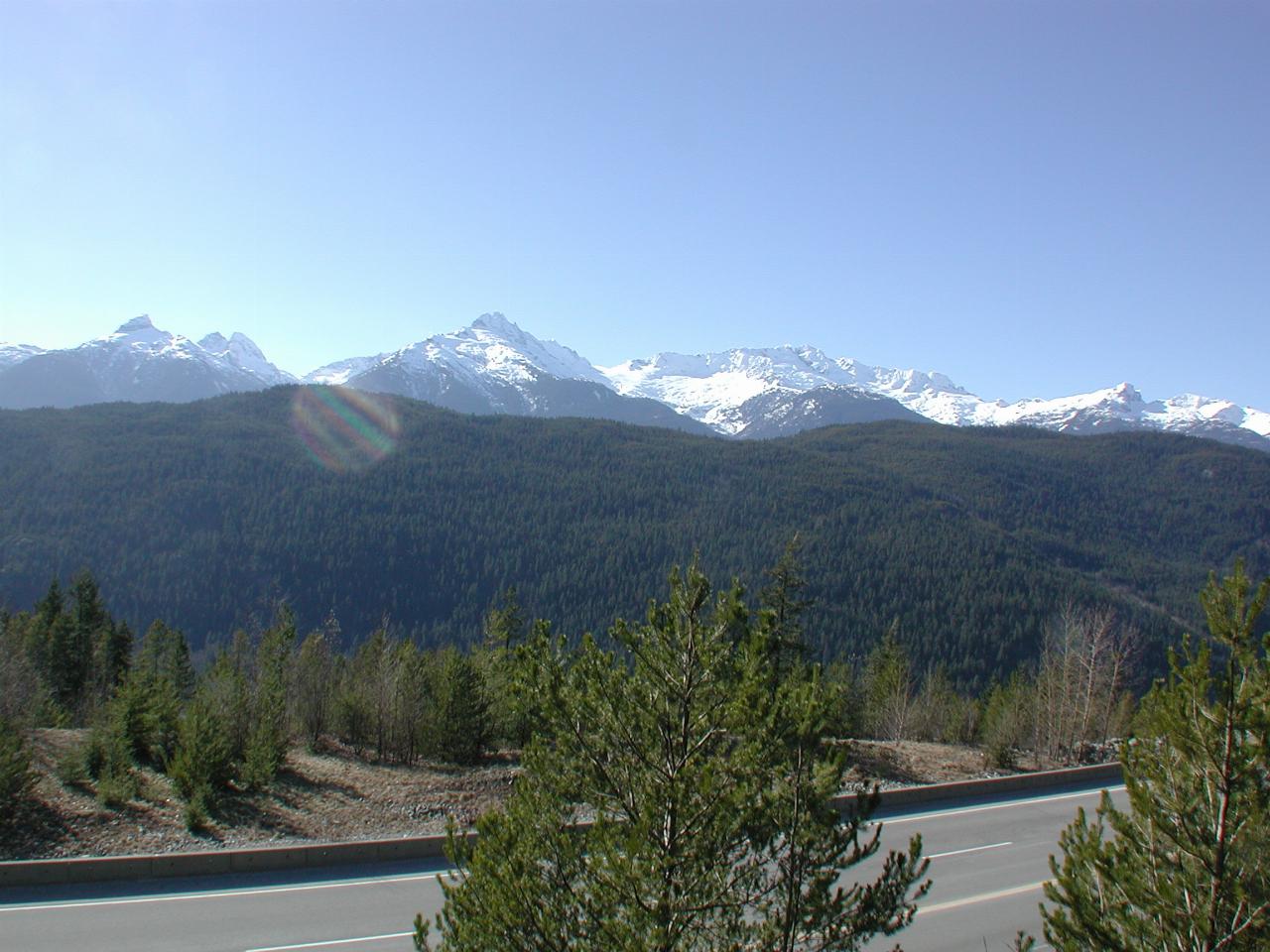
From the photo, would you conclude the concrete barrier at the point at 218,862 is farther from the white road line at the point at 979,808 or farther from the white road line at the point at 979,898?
the white road line at the point at 979,808

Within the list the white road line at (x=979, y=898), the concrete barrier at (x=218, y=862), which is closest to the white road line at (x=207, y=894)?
the concrete barrier at (x=218, y=862)

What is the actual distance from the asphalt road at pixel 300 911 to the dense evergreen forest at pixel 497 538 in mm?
101609

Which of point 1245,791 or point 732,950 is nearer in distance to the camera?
point 732,950

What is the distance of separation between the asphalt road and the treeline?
2721mm

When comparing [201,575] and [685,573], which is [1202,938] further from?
[201,575]

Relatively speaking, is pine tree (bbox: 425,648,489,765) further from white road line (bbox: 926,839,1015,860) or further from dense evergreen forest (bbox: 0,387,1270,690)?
dense evergreen forest (bbox: 0,387,1270,690)

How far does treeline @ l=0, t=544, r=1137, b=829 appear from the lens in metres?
14.6

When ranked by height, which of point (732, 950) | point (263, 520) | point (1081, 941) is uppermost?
point (732, 950)

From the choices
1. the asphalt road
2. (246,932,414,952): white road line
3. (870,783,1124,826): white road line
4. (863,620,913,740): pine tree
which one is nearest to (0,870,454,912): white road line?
the asphalt road

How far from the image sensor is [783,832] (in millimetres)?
5441

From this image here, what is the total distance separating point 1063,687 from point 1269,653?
69.6ft

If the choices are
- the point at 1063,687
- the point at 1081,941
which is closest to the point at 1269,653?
the point at 1081,941

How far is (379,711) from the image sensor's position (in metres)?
21.3

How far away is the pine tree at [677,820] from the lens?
5.21 meters
